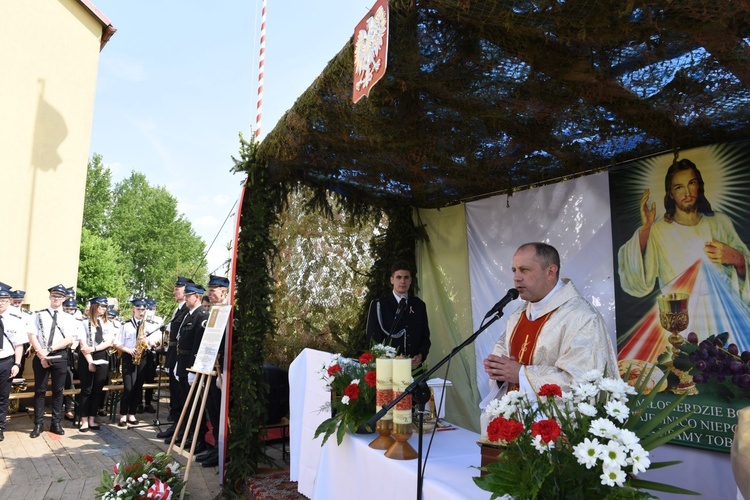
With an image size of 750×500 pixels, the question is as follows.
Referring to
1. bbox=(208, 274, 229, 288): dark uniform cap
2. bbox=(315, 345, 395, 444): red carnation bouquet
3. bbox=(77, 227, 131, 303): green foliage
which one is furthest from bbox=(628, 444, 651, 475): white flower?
bbox=(77, 227, 131, 303): green foliage

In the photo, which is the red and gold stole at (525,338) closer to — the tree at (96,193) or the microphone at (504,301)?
the microphone at (504,301)

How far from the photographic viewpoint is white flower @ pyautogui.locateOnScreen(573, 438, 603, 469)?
150 centimetres

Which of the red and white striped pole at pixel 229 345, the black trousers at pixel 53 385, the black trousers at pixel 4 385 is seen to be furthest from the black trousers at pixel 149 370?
the red and white striped pole at pixel 229 345

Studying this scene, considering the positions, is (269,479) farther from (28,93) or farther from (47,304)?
(28,93)

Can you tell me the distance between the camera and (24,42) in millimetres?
13531

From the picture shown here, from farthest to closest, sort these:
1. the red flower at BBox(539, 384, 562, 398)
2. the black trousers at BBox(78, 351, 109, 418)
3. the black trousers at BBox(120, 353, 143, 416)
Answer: the black trousers at BBox(120, 353, 143, 416)
the black trousers at BBox(78, 351, 109, 418)
the red flower at BBox(539, 384, 562, 398)

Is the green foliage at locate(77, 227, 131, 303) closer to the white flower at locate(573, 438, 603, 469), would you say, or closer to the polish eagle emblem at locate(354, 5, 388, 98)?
the polish eagle emblem at locate(354, 5, 388, 98)

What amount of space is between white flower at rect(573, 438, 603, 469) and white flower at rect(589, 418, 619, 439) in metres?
0.02

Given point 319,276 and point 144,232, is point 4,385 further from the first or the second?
point 144,232

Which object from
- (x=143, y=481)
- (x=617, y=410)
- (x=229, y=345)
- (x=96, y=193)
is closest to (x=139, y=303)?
(x=229, y=345)

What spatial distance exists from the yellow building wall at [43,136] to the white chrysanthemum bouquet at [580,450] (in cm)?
1413

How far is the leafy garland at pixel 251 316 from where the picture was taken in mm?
5145

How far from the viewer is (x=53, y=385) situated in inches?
314

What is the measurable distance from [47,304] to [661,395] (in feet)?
46.7
